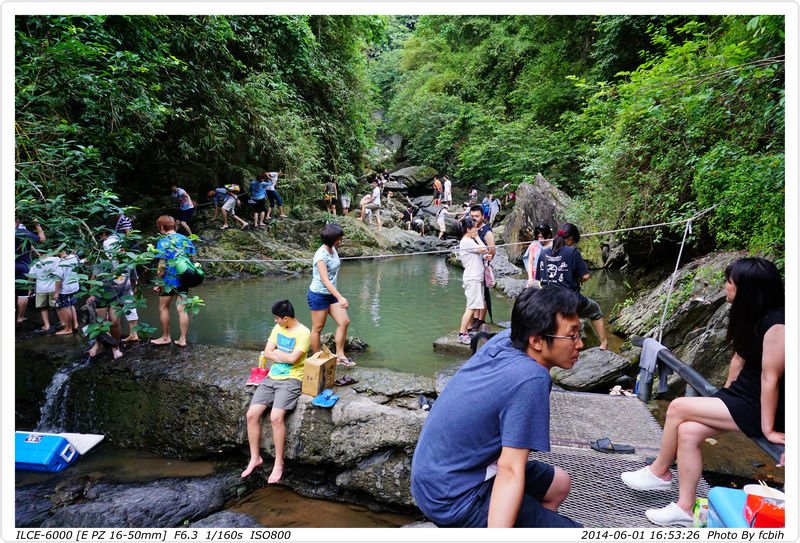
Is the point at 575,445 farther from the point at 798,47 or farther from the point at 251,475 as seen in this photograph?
the point at 798,47

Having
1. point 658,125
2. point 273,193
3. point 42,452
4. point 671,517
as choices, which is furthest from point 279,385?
point 273,193

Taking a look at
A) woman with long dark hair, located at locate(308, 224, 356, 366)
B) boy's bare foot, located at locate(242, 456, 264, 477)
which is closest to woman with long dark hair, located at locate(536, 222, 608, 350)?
woman with long dark hair, located at locate(308, 224, 356, 366)

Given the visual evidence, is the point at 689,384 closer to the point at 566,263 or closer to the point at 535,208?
the point at 566,263

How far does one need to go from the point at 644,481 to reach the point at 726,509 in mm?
703

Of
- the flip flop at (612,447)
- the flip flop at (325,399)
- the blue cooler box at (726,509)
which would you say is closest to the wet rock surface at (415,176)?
the flip flop at (325,399)

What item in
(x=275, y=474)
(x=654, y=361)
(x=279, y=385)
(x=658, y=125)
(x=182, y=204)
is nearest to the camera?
(x=654, y=361)

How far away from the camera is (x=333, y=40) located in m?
16.3

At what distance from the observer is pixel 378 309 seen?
870cm

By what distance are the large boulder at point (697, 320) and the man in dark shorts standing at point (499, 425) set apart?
3521 mm

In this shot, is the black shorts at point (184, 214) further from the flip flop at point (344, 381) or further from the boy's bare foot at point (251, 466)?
the boy's bare foot at point (251, 466)

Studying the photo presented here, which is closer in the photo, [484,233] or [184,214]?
[484,233]

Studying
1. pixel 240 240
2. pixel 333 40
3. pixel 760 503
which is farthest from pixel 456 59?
pixel 760 503

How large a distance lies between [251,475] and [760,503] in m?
3.70

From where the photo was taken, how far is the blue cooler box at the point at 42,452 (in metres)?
4.14
